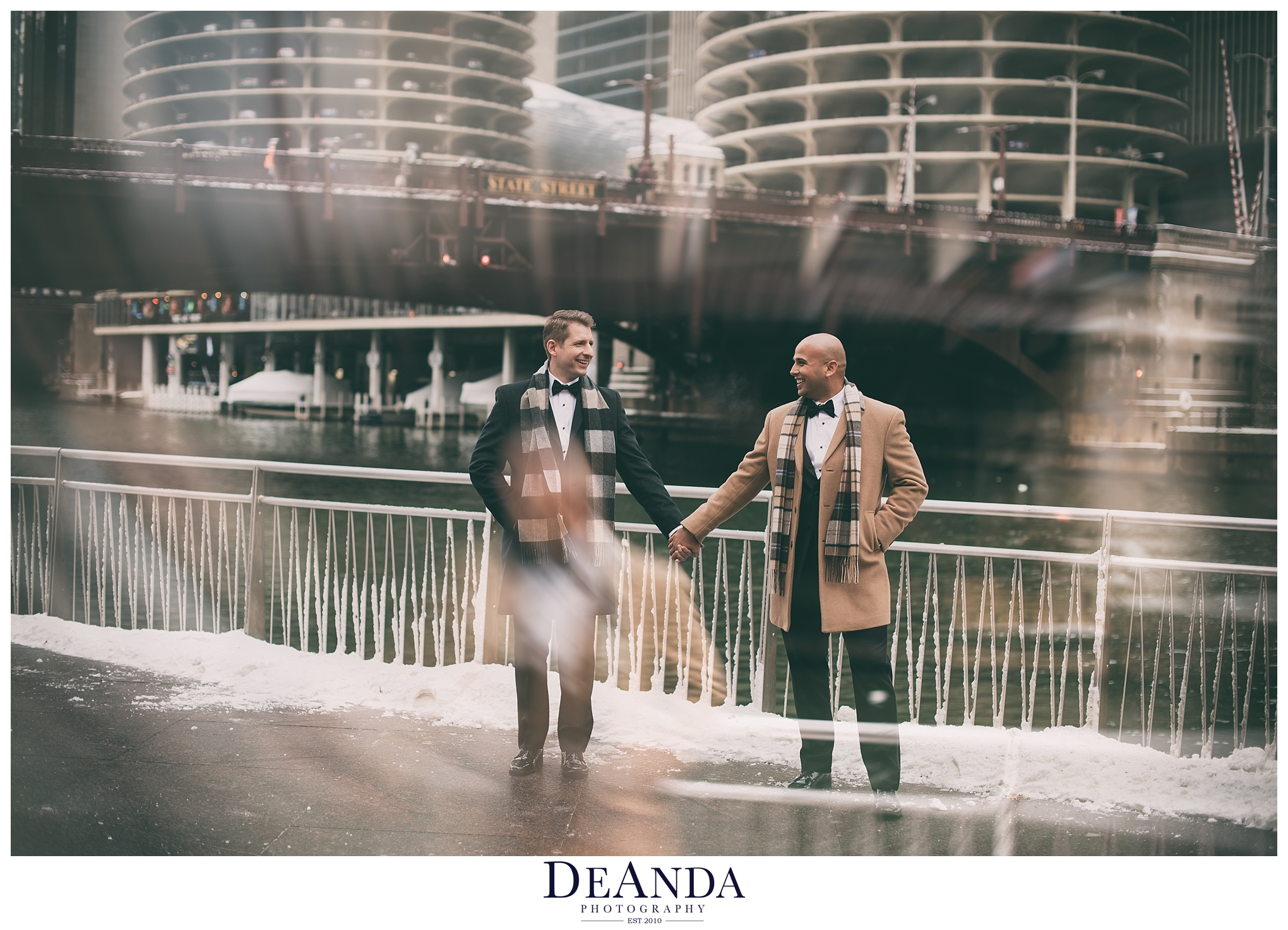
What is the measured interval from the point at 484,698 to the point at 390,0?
410 cm

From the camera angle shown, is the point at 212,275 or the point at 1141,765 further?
the point at 212,275

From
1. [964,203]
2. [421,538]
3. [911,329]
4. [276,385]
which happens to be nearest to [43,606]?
[421,538]

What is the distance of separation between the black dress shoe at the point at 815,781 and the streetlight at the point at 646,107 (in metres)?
7.70

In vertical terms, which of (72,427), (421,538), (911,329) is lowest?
(421,538)

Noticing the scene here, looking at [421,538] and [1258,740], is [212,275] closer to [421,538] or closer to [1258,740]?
[421,538]

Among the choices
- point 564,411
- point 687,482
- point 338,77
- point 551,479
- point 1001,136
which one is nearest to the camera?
point 551,479

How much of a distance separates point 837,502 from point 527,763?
1.59 meters

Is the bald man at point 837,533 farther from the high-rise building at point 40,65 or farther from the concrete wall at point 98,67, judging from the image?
the concrete wall at point 98,67

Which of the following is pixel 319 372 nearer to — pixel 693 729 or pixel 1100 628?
pixel 693 729

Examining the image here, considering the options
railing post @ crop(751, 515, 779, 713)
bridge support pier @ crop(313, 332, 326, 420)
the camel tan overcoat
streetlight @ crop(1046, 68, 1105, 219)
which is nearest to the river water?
bridge support pier @ crop(313, 332, 326, 420)

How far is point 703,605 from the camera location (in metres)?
5.12

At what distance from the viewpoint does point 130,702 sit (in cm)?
456

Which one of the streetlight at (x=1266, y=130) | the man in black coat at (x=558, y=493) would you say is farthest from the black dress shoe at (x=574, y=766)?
the streetlight at (x=1266, y=130)

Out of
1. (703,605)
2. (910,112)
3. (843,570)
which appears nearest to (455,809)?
(843,570)
